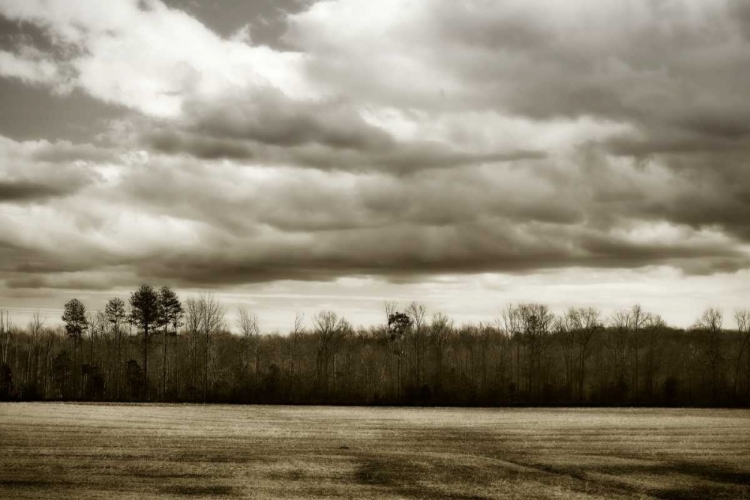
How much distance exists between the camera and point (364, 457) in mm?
32375

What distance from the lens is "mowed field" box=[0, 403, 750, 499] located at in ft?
81.8

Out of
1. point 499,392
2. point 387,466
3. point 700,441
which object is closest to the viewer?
point 387,466

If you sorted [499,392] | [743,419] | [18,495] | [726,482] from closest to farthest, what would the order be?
[18,495], [726,482], [743,419], [499,392]

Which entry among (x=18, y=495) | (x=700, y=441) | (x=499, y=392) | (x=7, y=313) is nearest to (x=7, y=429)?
(x=18, y=495)

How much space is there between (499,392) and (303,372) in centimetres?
3384

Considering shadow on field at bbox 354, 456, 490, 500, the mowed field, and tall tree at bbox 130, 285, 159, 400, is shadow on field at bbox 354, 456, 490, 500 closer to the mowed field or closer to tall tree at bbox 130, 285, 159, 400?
the mowed field

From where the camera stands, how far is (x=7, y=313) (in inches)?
4658

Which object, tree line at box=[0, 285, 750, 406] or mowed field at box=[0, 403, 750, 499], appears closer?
mowed field at box=[0, 403, 750, 499]

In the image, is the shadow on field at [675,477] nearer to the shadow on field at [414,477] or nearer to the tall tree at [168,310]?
the shadow on field at [414,477]

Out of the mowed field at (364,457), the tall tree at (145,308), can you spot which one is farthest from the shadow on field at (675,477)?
the tall tree at (145,308)

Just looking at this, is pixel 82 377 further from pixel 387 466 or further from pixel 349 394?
pixel 387 466

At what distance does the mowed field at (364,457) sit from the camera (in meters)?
24.9

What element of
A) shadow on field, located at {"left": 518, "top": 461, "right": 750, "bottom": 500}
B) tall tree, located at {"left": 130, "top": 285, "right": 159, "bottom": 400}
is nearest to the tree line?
tall tree, located at {"left": 130, "top": 285, "right": 159, "bottom": 400}

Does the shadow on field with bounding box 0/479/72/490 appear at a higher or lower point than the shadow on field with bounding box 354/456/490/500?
higher
